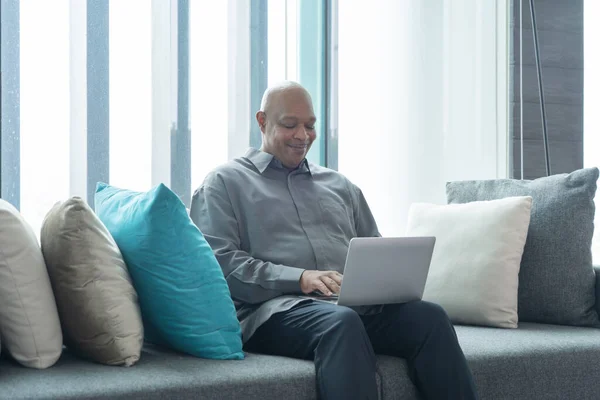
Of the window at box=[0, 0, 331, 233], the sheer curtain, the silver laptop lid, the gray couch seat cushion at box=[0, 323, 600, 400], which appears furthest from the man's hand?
the sheer curtain

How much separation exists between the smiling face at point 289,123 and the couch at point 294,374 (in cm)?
73

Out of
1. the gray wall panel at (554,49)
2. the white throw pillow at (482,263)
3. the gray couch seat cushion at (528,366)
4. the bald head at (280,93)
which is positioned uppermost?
the gray wall panel at (554,49)

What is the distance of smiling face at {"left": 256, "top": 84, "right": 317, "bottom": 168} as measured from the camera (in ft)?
8.58

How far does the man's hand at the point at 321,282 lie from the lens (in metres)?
2.25

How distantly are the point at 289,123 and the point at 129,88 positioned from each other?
0.73 metres

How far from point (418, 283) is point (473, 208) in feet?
2.24

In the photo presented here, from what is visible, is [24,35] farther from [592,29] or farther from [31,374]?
[592,29]

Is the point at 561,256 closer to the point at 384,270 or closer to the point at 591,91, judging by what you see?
the point at 384,270

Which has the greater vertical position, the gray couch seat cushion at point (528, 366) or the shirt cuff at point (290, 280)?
the shirt cuff at point (290, 280)

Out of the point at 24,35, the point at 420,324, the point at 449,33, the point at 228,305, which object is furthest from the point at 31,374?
the point at 449,33

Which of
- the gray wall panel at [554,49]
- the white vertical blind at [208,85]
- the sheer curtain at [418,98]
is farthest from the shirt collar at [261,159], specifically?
the gray wall panel at [554,49]

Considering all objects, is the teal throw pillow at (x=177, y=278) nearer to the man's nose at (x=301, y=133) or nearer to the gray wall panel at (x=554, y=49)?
the man's nose at (x=301, y=133)

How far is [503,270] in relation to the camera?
8.91 ft

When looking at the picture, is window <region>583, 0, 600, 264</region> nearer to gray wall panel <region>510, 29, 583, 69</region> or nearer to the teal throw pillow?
gray wall panel <region>510, 29, 583, 69</region>
